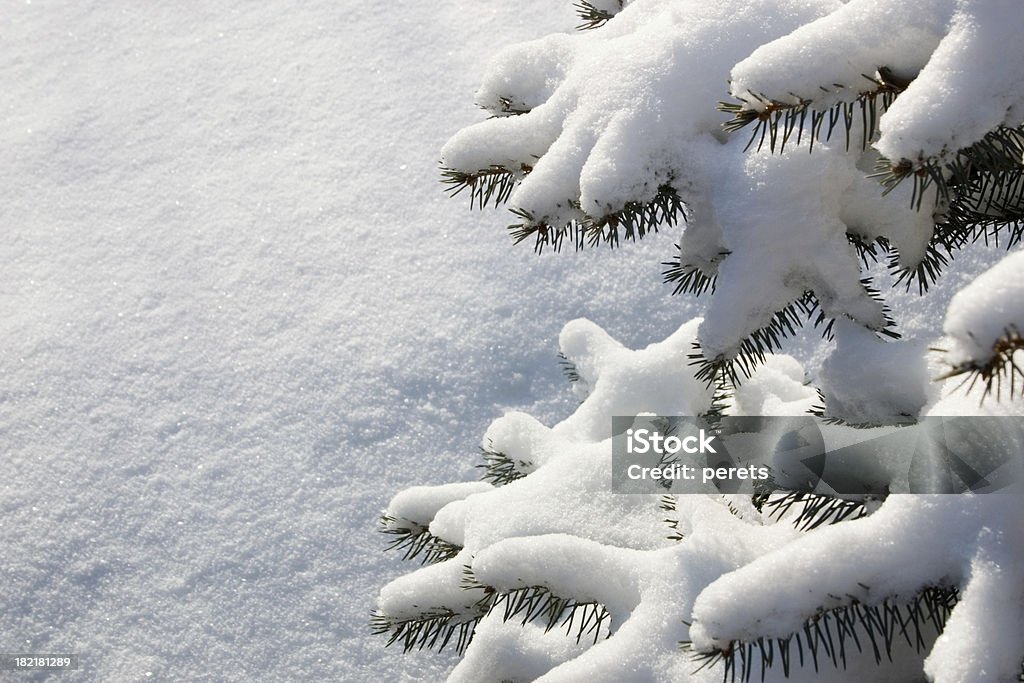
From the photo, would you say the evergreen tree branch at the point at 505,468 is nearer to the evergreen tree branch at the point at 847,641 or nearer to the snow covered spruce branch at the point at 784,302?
the snow covered spruce branch at the point at 784,302

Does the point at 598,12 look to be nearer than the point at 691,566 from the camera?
No

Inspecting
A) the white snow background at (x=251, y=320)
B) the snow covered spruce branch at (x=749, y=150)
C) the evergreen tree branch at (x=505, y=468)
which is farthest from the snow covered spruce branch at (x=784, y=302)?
the white snow background at (x=251, y=320)

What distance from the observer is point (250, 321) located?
3053 millimetres

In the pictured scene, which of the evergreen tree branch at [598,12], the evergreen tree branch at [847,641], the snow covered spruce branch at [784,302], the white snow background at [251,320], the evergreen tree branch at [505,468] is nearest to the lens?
the snow covered spruce branch at [784,302]

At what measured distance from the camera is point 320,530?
258cm

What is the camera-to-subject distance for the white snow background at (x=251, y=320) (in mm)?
2473

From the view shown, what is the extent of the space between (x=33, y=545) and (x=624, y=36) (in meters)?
2.27

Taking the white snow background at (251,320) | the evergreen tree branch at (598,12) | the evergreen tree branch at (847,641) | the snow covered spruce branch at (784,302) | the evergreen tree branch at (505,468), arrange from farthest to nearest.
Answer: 1. the white snow background at (251,320)
2. the evergreen tree branch at (505,468)
3. the evergreen tree branch at (598,12)
4. the evergreen tree branch at (847,641)
5. the snow covered spruce branch at (784,302)

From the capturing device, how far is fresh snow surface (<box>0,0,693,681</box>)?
8.11 ft

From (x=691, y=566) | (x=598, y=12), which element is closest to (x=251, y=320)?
(x=598, y=12)

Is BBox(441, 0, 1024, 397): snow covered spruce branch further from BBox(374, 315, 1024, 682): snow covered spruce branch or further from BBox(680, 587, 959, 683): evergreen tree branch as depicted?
BBox(680, 587, 959, 683): evergreen tree branch

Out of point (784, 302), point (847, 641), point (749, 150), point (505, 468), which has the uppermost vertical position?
point (749, 150)

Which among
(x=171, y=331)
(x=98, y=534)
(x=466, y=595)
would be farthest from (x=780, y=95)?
(x=171, y=331)

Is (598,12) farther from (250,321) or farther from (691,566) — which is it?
(250,321)
